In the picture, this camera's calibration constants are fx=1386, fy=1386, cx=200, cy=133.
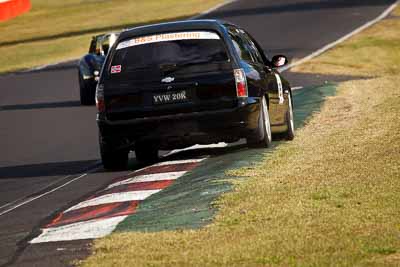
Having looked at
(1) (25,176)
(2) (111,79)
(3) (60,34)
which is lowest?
(3) (60,34)

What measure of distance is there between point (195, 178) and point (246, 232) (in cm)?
333

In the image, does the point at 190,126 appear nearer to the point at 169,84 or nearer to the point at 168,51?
the point at 169,84

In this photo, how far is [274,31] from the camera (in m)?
41.0

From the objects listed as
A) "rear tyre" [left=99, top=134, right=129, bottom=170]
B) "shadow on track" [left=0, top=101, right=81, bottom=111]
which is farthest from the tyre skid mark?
"shadow on track" [left=0, top=101, right=81, bottom=111]

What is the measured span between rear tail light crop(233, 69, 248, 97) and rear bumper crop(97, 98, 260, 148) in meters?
0.10

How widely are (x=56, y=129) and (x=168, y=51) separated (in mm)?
6607

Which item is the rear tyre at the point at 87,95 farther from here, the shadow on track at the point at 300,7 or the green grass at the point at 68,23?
the shadow on track at the point at 300,7

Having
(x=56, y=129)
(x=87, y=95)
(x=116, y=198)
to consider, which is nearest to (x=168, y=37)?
(x=116, y=198)

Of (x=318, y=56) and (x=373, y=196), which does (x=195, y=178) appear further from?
(x=318, y=56)

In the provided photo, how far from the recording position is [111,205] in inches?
428

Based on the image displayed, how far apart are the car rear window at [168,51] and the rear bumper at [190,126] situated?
1.72 ft

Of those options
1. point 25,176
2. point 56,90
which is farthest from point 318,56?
point 25,176

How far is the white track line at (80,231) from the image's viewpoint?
9.18 metres

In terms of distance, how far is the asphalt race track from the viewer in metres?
11.4
